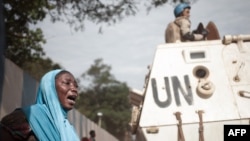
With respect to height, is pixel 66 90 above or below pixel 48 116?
above

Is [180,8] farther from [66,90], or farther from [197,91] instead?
[66,90]

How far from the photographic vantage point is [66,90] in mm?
1746

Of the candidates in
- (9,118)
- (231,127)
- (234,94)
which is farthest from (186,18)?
(9,118)

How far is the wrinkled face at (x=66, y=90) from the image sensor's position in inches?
67.7

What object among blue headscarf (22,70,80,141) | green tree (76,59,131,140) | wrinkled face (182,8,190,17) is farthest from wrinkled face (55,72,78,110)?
green tree (76,59,131,140)

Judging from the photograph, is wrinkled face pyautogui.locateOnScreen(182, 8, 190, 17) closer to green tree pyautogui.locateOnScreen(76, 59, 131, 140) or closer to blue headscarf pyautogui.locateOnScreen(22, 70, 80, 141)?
blue headscarf pyautogui.locateOnScreen(22, 70, 80, 141)

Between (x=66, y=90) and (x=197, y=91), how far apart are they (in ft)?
6.44

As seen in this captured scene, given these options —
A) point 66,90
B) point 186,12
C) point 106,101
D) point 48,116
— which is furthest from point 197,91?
point 106,101

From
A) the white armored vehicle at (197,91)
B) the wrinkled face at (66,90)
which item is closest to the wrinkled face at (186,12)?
the white armored vehicle at (197,91)

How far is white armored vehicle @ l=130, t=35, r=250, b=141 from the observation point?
3.16 m

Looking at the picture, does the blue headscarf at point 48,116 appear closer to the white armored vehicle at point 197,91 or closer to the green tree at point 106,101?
the white armored vehicle at point 197,91

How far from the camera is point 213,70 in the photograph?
11.4ft

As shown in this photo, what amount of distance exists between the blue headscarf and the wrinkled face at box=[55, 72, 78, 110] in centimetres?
3

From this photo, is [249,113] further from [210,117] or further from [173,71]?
[173,71]
